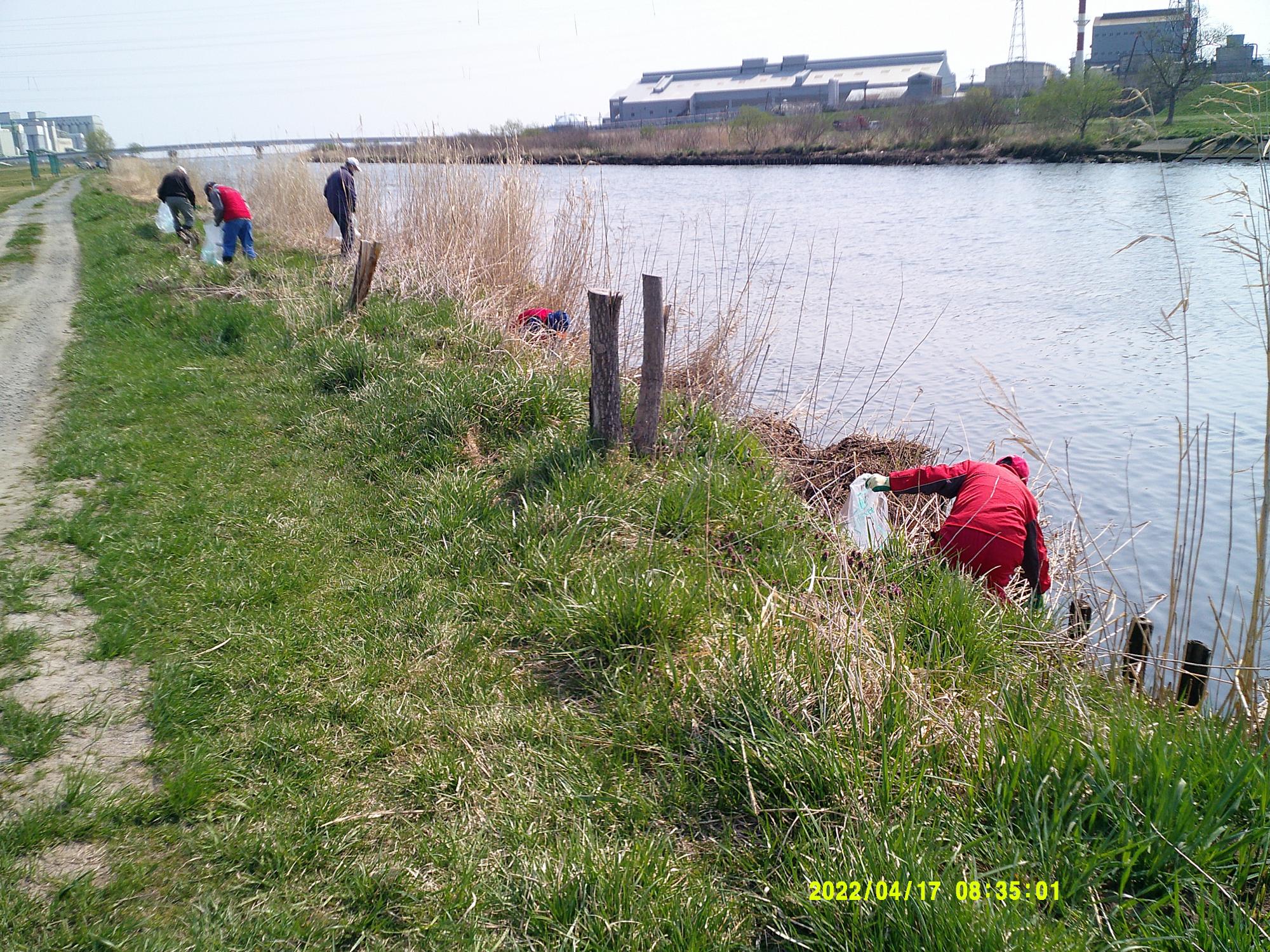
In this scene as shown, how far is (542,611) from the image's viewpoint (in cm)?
369

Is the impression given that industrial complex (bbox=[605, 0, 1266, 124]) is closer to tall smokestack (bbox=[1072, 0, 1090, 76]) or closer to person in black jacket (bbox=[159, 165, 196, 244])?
tall smokestack (bbox=[1072, 0, 1090, 76])

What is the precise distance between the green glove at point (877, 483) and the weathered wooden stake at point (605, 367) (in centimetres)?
160

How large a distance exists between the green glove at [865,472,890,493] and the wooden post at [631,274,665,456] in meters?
1.38

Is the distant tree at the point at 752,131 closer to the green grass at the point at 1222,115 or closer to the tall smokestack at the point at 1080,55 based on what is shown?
the tall smokestack at the point at 1080,55

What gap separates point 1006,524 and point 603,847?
128 inches

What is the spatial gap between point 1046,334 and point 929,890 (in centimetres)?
1198

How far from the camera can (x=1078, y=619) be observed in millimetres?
4676

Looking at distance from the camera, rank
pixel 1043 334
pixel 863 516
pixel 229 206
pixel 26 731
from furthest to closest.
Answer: pixel 1043 334 → pixel 229 206 → pixel 863 516 → pixel 26 731

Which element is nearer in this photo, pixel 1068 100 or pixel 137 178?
pixel 137 178

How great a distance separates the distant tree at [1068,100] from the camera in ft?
104

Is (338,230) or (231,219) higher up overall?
(231,219)

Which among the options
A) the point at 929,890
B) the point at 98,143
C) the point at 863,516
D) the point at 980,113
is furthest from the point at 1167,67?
the point at 98,143

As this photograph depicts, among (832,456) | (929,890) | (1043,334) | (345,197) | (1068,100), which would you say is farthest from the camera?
(1068,100)

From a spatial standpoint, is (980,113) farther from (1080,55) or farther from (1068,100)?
(1080,55)
